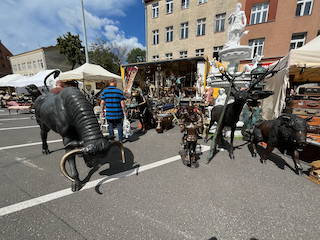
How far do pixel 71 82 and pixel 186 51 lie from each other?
16.1m

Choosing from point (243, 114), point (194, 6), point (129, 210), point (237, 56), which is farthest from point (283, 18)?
point (129, 210)

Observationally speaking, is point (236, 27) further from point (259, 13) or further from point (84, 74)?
point (259, 13)

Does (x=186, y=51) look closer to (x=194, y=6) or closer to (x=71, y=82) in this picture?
(x=194, y=6)

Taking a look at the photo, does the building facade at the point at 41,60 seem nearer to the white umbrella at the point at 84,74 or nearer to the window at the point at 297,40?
the white umbrella at the point at 84,74

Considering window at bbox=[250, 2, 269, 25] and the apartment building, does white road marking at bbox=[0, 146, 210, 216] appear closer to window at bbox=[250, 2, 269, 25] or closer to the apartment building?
the apartment building

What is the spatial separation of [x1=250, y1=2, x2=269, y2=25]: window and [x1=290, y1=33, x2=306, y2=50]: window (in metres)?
3.63

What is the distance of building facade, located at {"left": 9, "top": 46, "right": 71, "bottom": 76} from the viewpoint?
27.0 m

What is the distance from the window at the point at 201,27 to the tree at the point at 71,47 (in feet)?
69.1

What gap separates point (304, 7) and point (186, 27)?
12552 millimetres

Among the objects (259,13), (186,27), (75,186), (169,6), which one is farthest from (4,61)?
(259,13)

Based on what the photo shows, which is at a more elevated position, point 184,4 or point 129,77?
point 184,4

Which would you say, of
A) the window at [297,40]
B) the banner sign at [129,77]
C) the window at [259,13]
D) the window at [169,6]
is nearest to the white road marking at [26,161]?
the banner sign at [129,77]

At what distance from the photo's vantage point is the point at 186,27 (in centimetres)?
1922

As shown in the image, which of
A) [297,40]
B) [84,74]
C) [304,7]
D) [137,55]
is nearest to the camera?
[84,74]
